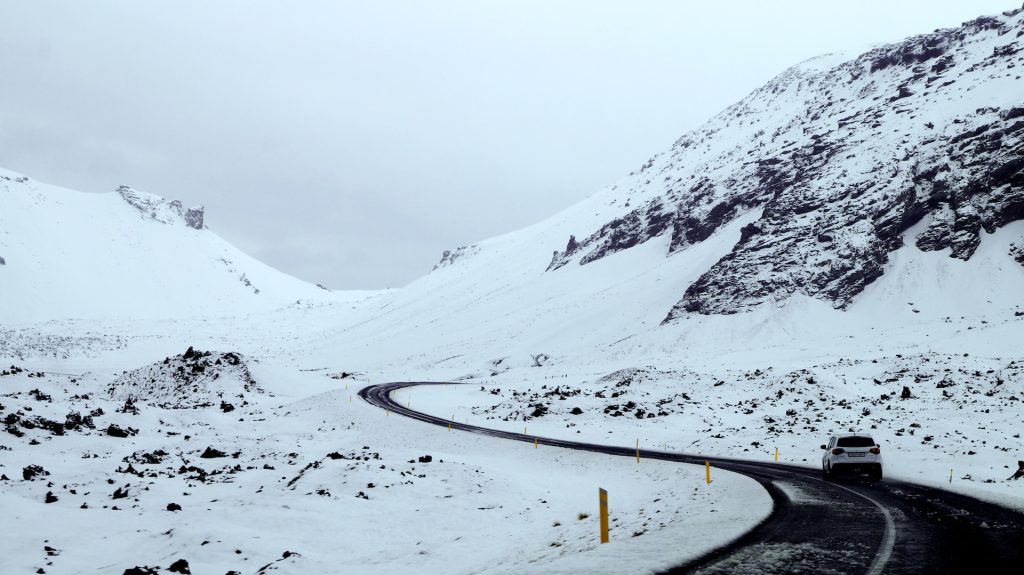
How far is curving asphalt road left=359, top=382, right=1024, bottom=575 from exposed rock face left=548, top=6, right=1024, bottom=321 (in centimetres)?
7431

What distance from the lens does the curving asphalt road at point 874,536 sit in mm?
8039

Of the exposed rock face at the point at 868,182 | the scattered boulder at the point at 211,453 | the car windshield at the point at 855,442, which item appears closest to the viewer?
the car windshield at the point at 855,442

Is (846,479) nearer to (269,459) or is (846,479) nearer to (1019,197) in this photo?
(269,459)

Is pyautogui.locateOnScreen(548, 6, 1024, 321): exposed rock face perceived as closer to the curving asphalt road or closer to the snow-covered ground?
the snow-covered ground

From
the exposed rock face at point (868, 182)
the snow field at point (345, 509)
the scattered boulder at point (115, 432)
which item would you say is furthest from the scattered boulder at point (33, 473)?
the exposed rock face at point (868, 182)

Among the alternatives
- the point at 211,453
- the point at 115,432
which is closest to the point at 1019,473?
the point at 211,453

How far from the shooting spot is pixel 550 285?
138 meters

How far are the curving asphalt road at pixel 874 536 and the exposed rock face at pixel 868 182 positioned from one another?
74312 millimetres

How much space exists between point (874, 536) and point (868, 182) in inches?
3971

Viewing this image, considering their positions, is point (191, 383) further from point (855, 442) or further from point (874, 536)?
point (874, 536)

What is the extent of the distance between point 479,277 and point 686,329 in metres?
101

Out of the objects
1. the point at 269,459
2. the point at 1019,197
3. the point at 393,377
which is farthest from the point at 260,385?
the point at 1019,197

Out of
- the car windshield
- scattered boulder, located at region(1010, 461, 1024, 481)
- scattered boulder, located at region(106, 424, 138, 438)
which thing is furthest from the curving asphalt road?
scattered boulder, located at region(106, 424, 138, 438)

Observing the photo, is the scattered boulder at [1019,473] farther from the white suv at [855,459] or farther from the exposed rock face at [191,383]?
the exposed rock face at [191,383]
